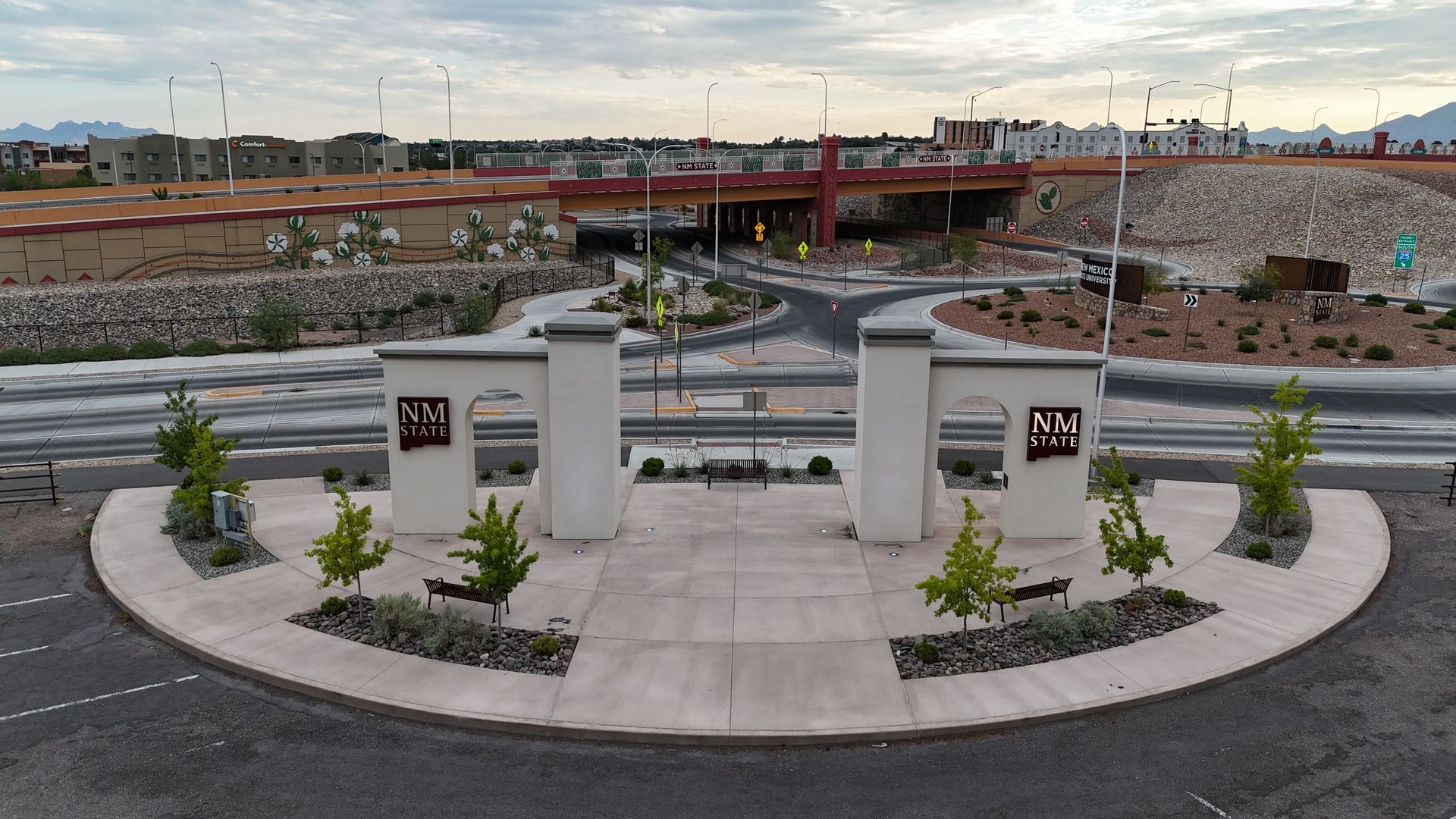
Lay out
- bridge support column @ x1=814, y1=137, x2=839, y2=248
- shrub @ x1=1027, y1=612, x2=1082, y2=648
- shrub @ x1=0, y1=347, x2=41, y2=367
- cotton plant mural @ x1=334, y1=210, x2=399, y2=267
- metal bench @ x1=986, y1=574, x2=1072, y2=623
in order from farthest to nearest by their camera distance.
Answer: bridge support column @ x1=814, y1=137, x2=839, y2=248, cotton plant mural @ x1=334, y1=210, x2=399, y2=267, shrub @ x1=0, y1=347, x2=41, y2=367, metal bench @ x1=986, y1=574, x2=1072, y2=623, shrub @ x1=1027, y1=612, x2=1082, y2=648

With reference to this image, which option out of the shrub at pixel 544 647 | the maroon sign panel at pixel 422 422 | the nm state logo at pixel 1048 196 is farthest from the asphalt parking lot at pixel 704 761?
the nm state logo at pixel 1048 196

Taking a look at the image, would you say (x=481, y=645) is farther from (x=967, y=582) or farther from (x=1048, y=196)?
(x=1048, y=196)

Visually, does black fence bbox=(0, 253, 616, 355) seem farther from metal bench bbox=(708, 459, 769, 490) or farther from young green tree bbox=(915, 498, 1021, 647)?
young green tree bbox=(915, 498, 1021, 647)

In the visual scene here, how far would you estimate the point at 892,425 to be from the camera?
22.5 meters

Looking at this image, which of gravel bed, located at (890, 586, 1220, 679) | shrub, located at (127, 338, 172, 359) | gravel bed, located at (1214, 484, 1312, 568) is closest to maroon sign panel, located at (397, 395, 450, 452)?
gravel bed, located at (890, 586, 1220, 679)

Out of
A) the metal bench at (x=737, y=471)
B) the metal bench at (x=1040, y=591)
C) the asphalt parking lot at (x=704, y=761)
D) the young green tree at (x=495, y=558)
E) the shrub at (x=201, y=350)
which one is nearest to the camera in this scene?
the asphalt parking lot at (x=704, y=761)

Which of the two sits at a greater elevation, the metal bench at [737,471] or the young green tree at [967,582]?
the young green tree at [967,582]

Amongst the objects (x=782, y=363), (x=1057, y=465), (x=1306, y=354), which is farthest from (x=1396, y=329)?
(x=1057, y=465)

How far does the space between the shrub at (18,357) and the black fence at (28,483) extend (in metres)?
16.8

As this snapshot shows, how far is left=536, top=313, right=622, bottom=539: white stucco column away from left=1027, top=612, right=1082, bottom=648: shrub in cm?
961

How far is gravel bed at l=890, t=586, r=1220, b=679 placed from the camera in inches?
677

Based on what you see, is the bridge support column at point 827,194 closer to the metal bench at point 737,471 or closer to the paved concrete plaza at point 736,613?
the metal bench at point 737,471

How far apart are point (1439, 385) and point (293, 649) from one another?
43614mm

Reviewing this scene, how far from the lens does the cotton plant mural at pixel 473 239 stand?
68.8 m
